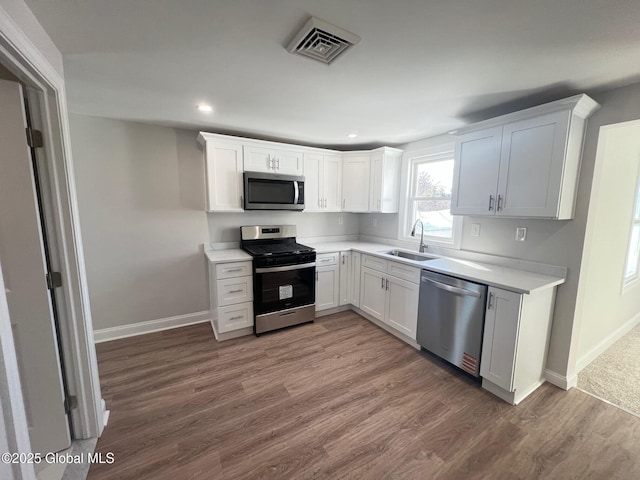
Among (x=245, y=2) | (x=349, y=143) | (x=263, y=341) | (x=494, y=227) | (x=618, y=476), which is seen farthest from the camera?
(x=349, y=143)

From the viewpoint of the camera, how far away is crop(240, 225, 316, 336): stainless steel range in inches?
116

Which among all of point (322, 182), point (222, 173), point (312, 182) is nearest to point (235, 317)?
point (222, 173)

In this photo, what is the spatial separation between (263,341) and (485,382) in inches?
84.8

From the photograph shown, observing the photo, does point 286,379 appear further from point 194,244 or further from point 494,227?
point 494,227

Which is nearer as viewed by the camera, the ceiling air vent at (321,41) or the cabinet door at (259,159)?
the ceiling air vent at (321,41)

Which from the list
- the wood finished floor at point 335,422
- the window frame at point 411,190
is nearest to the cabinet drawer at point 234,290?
the wood finished floor at point 335,422

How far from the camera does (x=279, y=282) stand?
3.05 meters

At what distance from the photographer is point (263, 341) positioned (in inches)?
114

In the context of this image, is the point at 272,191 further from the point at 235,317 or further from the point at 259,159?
the point at 235,317

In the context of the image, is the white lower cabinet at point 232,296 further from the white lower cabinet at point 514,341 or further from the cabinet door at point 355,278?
the white lower cabinet at point 514,341

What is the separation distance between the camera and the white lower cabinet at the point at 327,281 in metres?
3.39

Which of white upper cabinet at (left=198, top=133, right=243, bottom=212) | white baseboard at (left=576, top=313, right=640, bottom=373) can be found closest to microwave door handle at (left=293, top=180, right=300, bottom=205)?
white upper cabinet at (left=198, top=133, right=243, bottom=212)

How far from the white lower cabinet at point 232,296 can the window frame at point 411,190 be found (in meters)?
2.15

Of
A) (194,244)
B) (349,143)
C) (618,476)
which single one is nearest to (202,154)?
(194,244)
